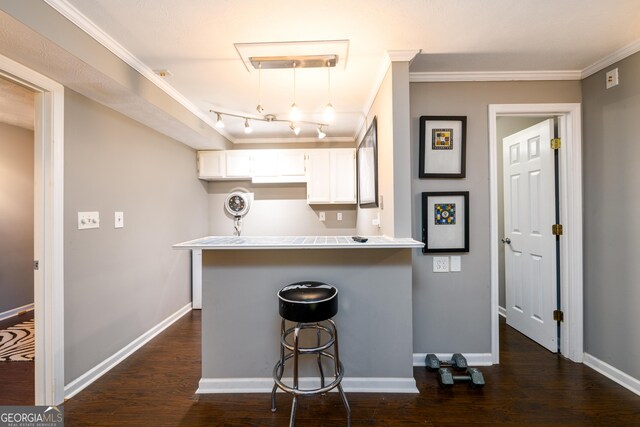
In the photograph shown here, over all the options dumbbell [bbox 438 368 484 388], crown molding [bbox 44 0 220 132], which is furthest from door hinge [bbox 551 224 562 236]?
crown molding [bbox 44 0 220 132]

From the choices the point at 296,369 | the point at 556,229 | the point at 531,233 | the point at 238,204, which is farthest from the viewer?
the point at 238,204

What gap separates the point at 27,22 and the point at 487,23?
2.44 m

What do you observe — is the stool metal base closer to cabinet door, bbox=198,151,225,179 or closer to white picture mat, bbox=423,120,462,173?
white picture mat, bbox=423,120,462,173

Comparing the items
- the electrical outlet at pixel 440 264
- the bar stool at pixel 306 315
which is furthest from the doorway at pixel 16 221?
the electrical outlet at pixel 440 264

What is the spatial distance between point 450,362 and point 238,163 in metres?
3.28

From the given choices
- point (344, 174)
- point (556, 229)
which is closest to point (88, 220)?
point (344, 174)

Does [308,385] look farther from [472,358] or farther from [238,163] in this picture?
[238,163]

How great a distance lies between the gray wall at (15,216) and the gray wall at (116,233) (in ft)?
6.58

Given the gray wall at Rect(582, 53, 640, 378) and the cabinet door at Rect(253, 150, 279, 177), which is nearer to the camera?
the gray wall at Rect(582, 53, 640, 378)

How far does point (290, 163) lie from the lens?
373 centimetres

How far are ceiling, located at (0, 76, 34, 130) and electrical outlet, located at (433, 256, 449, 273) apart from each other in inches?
138

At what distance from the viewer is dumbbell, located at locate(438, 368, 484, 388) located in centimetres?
187

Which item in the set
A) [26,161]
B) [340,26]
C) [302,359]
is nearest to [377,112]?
[340,26]

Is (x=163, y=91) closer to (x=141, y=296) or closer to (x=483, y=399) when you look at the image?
(x=141, y=296)
